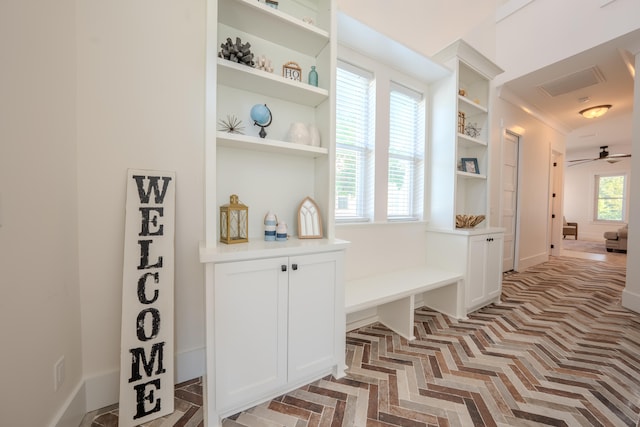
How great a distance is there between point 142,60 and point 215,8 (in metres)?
0.56

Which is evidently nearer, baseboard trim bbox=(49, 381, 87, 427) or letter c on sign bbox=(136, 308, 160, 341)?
baseboard trim bbox=(49, 381, 87, 427)

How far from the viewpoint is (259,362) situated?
144cm

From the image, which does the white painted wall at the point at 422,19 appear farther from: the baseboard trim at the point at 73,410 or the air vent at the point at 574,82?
the baseboard trim at the point at 73,410

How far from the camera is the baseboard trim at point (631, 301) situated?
283 centimetres

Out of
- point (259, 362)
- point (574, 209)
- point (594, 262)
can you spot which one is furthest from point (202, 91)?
point (574, 209)

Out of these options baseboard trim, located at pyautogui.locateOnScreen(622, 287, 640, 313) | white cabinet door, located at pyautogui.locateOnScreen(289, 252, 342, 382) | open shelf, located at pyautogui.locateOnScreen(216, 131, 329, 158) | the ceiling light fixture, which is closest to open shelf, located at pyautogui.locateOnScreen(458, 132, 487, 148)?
open shelf, located at pyautogui.locateOnScreen(216, 131, 329, 158)

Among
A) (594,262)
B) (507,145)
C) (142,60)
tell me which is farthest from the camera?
(594,262)

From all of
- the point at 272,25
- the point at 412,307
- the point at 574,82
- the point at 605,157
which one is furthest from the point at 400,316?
the point at 605,157

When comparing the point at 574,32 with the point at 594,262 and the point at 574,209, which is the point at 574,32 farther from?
the point at 574,209

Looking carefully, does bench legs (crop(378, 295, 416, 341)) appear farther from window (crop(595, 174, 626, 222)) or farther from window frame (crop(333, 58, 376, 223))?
window (crop(595, 174, 626, 222))

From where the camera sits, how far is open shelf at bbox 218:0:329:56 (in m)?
1.52

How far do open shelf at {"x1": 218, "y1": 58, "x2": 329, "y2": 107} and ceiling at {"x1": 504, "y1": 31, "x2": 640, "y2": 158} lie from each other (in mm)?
3819

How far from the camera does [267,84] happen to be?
5.44 ft

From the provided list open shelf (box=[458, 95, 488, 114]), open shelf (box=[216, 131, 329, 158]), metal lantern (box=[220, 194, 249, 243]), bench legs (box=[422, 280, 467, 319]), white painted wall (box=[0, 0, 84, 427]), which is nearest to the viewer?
white painted wall (box=[0, 0, 84, 427])
